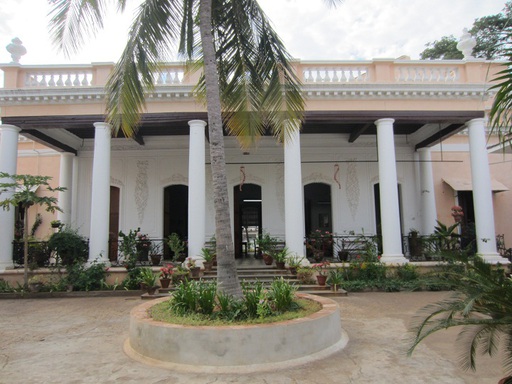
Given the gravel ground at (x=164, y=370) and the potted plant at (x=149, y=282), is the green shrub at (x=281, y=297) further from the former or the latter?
the potted plant at (x=149, y=282)

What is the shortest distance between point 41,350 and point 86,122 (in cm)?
719

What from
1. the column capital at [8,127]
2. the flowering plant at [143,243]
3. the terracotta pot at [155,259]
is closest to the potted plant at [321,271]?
the terracotta pot at [155,259]

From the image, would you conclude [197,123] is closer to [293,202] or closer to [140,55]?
[293,202]

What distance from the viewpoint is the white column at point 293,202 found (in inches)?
400

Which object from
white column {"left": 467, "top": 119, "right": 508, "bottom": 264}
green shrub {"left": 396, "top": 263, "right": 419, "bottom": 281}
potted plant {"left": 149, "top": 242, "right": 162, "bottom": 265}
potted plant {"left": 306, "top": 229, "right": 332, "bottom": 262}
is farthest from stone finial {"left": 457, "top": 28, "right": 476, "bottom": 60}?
potted plant {"left": 149, "top": 242, "right": 162, "bottom": 265}

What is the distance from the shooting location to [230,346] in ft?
13.7

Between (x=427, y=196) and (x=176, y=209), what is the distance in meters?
9.11

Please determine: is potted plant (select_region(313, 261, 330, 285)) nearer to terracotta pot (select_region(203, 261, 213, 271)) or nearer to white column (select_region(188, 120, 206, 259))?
terracotta pot (select_region(203, 261, 213, 271))

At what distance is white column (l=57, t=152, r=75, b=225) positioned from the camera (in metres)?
13.0

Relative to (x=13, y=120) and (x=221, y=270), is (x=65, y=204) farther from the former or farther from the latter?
(x=221, y=270)

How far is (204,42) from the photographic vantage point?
590cm

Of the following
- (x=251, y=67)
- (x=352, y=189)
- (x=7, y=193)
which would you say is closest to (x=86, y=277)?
(x=7, y=193)

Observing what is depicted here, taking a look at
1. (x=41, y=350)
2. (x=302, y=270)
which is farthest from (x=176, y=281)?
(x=41, y=350)

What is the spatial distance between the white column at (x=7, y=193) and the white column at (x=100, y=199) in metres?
2.23
